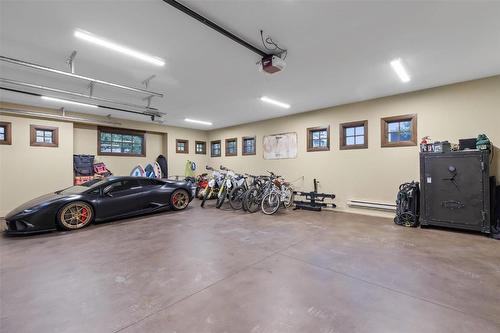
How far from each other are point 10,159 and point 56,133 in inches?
46.4

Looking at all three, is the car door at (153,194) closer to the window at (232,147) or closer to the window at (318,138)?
the window at (232,147)

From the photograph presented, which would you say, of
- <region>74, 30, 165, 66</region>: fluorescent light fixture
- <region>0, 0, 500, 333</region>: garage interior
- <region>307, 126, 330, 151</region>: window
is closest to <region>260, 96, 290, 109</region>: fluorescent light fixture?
<region>0, 0, 500, 333</region>: garage interior

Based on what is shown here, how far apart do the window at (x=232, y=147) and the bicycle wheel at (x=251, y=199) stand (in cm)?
328

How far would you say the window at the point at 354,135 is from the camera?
5660mm

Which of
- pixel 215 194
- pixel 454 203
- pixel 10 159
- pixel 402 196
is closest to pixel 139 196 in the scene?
pixel 215 194

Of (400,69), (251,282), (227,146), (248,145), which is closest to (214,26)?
(251,282)

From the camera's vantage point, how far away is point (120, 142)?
784 cm

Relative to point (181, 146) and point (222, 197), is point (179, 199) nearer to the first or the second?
point (222, 197)

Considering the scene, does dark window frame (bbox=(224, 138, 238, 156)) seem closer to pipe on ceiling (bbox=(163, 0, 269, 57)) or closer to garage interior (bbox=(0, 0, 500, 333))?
garage interior (bbox=(0, 0, 500, 333))

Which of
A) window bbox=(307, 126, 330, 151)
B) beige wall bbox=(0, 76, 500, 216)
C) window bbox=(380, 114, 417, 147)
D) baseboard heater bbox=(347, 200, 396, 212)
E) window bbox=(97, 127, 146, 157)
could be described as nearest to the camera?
beige wall bbox=(0, 76, 500, 216)

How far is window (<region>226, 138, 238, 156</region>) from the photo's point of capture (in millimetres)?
9048

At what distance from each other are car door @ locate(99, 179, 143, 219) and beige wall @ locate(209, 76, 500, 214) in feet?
14.2

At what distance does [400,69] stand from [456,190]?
2.46 meters

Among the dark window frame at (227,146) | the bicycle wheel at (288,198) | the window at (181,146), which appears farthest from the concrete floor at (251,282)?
the window at (181,146)
